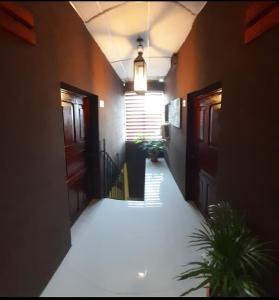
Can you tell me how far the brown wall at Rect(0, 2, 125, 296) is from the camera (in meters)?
1.24

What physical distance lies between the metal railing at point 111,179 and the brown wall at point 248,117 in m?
2.38

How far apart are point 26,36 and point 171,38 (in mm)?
2186

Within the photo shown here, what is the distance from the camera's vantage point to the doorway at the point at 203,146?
2348 mm

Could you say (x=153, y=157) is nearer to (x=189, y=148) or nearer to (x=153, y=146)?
(x=153, y=146)

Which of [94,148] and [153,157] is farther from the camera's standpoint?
[153,157]

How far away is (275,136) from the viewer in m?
1.12

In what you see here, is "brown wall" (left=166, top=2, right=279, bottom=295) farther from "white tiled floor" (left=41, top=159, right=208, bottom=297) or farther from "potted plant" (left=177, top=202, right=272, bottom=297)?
"white tiled floor" (left=41, top=159, right=208, bottom=297)

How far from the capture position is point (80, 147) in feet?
10.0

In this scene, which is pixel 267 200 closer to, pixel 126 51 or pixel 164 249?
pixel 164 249

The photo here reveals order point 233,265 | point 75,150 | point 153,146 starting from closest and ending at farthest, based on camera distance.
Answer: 1. point 233,265
2. point 75,150
3. point 153,146

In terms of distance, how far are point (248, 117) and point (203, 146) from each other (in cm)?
146

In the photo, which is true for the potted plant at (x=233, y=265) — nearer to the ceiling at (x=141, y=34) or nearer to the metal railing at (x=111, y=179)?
the ceiling at (x=141, y=34)

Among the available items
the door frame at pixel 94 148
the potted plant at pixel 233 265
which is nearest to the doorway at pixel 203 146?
the potted plant at pixel 233 265

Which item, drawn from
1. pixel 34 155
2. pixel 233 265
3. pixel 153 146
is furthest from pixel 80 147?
pixel 153 146
